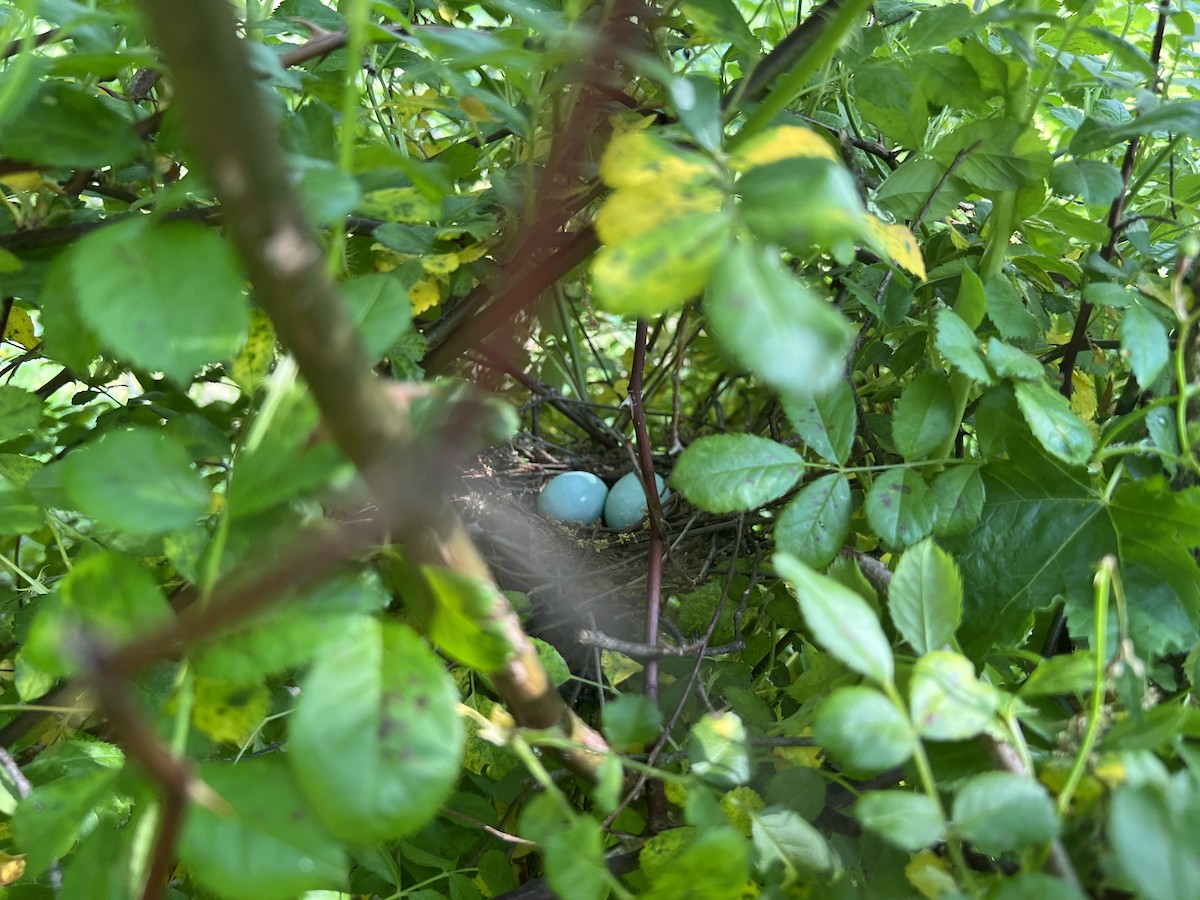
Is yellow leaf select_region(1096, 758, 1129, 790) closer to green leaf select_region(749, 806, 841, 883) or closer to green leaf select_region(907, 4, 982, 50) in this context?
green leaf select_region(749, 806, 841, 883)

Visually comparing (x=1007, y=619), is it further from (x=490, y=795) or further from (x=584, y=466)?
(x=584, y=466)

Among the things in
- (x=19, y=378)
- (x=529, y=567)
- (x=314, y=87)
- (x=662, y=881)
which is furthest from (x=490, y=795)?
(x=19, y=378)

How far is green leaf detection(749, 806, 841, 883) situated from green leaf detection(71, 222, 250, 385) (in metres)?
0.27

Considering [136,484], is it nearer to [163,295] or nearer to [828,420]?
[163,295]

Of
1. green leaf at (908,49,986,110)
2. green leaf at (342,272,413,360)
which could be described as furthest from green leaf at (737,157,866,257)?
green leaf at (908,49,986,110)

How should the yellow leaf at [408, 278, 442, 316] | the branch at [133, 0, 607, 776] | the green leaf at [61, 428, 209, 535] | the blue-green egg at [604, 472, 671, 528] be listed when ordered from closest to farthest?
the branch at [133, 0, 607, 776], the green leaf at [61, 428, 209, 535], the yellow leaf at [408, 278, 442, 316], the blue-green egg at [604, 472, 671, 528]

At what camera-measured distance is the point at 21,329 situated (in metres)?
0.71

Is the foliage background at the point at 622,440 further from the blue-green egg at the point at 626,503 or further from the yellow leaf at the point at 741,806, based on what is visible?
the blue-green egg at the point at 626,503

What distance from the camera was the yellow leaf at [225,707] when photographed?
285mm

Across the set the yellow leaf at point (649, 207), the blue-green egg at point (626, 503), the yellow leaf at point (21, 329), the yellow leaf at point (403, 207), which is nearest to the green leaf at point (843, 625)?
the yellow leaf at point (649, 207)

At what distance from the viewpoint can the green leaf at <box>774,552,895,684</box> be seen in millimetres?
262

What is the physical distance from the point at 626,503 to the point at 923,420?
383 millimetres

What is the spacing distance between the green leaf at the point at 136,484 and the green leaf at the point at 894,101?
1.52 feet

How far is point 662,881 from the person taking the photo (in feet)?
0.95
